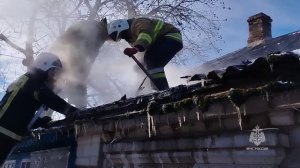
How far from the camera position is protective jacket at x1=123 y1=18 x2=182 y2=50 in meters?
5.79

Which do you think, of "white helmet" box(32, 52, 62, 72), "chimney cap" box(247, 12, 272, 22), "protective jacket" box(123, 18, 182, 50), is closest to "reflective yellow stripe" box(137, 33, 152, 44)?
"protective jacket" box(123, 18, 182, 50)

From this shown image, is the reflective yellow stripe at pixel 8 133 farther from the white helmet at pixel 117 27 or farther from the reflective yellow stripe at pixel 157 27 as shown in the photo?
the reflective yellow stripe at pixel 157 27

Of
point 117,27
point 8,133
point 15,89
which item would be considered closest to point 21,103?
point 15,89

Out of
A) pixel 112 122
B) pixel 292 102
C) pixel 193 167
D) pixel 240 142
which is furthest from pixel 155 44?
pixel 292 102

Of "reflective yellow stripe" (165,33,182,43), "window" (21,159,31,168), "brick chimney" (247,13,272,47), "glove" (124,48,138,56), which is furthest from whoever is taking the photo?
"brick chimney" (247,13,272,47)

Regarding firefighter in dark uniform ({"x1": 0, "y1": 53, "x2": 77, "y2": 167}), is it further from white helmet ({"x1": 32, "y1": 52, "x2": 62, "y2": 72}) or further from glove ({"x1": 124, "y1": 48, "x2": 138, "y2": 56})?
glove ({"x1": 124, "y1": 48, "x2": 138, "y2": 56})

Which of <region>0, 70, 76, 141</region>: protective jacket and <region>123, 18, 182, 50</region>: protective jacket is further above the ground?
<region>123, 18, 182, 50</region>: protective jacket

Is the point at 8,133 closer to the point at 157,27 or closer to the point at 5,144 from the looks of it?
the point at 5,144

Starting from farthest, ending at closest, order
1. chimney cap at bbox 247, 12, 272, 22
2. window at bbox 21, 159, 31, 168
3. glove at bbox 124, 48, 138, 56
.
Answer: chimney cap at bbox 247, 12, 272, 22 < window at bbox 21, 159, 31, 168 < glove at bbox 124, 48, 138, 56

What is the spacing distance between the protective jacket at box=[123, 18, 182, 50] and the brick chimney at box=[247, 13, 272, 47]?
518 centimetres

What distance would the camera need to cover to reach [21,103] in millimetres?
5664

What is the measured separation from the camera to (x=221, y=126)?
3691 millimetres

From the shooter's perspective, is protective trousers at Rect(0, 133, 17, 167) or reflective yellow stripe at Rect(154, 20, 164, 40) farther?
reflective yellow stripe at Rect(154, 20, 164, 40)

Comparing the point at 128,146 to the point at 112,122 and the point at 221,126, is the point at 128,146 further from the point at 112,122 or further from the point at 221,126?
the point at 221,126
